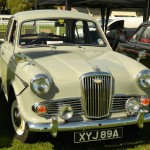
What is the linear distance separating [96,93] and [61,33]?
222 centimetres

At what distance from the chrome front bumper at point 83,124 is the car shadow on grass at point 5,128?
771mm

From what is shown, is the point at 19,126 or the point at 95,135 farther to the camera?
the point at 19,126

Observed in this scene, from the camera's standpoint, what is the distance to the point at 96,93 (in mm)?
4328

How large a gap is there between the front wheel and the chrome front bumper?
0.39m

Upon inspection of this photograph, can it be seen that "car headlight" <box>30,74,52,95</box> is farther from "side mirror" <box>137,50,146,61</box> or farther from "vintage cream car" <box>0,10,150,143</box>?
"side mirror" <box>137,50,146,61</box>

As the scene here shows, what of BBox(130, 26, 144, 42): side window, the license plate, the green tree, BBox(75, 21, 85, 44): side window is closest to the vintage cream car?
the license plate

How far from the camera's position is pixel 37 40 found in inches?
231

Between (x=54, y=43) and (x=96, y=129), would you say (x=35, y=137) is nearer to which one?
(x=96, y=129)

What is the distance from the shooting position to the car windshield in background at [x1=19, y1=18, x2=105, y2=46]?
587 cm

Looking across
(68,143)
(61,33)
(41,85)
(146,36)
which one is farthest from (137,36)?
(41,85)

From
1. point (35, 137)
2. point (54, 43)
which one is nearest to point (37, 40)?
point (54, 43)

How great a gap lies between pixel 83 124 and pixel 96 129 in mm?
212

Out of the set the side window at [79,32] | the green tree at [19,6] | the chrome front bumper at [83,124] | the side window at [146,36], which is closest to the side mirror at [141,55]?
the side window at [146,36]

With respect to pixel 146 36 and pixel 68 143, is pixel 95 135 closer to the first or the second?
pixel 68 143
